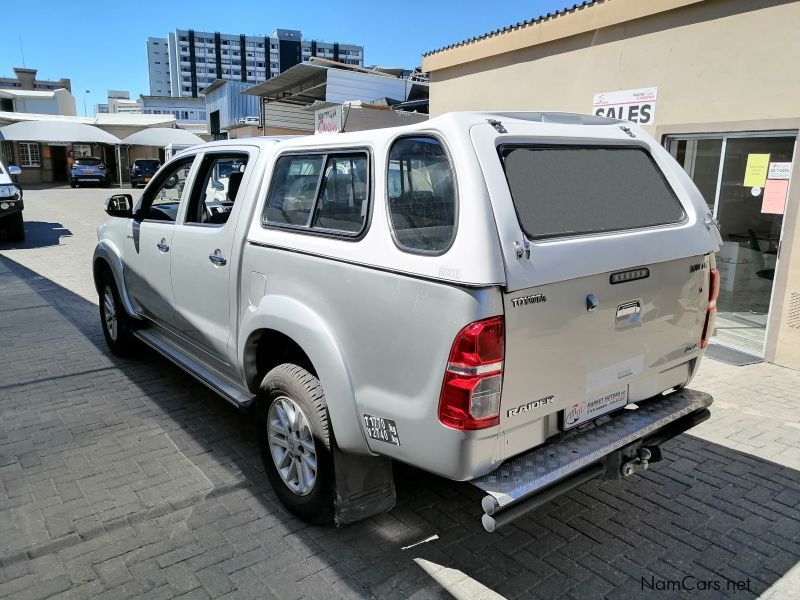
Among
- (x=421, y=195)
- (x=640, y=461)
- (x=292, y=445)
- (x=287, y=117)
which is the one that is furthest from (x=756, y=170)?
(x=287, y=117)

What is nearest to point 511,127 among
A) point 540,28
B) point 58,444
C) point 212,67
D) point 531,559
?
point 531,559

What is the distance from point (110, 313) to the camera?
5754 millimetres

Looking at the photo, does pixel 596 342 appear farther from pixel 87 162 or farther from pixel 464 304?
pixel 87 162

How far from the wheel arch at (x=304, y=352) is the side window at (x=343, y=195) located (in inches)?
17.8

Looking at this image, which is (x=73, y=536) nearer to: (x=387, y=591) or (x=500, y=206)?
(x=387, y=591)

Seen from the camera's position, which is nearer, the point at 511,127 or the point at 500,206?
the point at 500,206

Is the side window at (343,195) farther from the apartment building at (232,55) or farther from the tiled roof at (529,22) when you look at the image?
the apartment building at (232,55)

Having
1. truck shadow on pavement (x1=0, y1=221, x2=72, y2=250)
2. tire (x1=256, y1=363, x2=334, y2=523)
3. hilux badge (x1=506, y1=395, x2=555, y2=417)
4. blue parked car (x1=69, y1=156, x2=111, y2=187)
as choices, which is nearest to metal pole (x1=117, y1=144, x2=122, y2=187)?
blue parked car (x1=69, y1=156, x2=111, y2=187)

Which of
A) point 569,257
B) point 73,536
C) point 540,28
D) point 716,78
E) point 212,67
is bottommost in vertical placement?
point 73,536

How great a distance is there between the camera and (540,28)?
8.23m

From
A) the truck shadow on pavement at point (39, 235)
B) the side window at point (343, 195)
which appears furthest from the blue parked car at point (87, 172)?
the side window at point (343, 195)

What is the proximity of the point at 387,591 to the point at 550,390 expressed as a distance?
117cm

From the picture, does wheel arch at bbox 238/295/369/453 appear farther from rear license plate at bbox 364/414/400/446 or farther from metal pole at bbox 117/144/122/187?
metal pole at bbox 117/144/122/187

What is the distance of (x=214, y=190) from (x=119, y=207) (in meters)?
1.35
